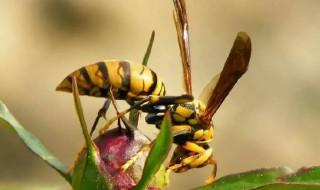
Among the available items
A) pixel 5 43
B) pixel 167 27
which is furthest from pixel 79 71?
pixel 167 27

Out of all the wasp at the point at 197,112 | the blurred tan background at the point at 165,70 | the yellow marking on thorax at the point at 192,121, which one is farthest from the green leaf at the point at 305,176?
the blurred tan background at the point at 165,70

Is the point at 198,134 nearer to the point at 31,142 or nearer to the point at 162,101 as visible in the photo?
the point at 162,101

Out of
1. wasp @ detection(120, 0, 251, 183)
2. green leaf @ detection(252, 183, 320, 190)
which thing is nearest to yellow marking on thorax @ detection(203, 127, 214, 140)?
wasp @ detection(120, 0, 251, 183)

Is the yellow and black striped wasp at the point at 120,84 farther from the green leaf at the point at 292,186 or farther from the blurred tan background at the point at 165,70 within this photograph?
the blurred tan background at the point at 165,70

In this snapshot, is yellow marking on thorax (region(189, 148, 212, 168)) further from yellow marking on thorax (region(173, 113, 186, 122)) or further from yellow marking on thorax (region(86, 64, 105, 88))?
yellow marking on thorax (region(86, 64, 105, 88))

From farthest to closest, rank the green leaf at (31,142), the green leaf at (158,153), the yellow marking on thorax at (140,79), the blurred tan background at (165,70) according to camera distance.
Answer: the blurred tan background at (165,70) → the yellow marking on thorax at (140,79) → the green leaf at (31,142) → the green leaf at (158,153)

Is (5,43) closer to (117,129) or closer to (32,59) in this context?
(32,59)

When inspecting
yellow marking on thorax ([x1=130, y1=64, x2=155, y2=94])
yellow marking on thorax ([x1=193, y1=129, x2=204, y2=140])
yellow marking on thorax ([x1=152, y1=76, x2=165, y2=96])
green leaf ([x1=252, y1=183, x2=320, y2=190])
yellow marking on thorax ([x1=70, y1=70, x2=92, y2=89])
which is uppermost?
yellow marking on thorax ([x1=70, y1=70, x2=92, y2=89])
